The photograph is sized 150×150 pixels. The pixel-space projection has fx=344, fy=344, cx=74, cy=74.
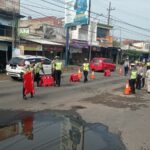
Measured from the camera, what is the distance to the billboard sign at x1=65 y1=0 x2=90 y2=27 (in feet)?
135

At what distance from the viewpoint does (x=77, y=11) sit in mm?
41562

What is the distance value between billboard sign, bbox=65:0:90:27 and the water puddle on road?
31.2m

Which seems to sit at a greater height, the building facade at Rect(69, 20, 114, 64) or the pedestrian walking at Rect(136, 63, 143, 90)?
the building facade at Rect(69, 20, 114, 64)

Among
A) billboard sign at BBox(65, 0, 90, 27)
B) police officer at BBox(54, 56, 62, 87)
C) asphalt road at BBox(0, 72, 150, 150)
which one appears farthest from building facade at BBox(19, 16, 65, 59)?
asphalt road at BBox(0, 72, 150, 150)

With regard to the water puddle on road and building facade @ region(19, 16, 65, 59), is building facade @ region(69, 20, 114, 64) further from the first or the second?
the water puddle on road

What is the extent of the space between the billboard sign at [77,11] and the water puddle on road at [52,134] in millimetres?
31209

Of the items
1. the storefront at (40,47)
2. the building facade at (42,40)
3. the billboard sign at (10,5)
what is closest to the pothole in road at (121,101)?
the storefront at (40,47)

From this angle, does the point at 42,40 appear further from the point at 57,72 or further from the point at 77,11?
the point at 57,72

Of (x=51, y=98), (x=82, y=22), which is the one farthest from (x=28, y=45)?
(x=51, y=98)

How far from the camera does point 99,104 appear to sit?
14.0 metres

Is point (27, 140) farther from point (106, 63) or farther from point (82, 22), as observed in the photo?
point (82, 22)

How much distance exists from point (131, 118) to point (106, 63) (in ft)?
86.5

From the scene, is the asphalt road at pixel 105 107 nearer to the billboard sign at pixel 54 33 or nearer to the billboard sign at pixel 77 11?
the billboard sign at pixel 77 11

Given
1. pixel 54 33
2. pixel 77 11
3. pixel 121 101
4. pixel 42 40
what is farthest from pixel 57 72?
pixel 54 33
